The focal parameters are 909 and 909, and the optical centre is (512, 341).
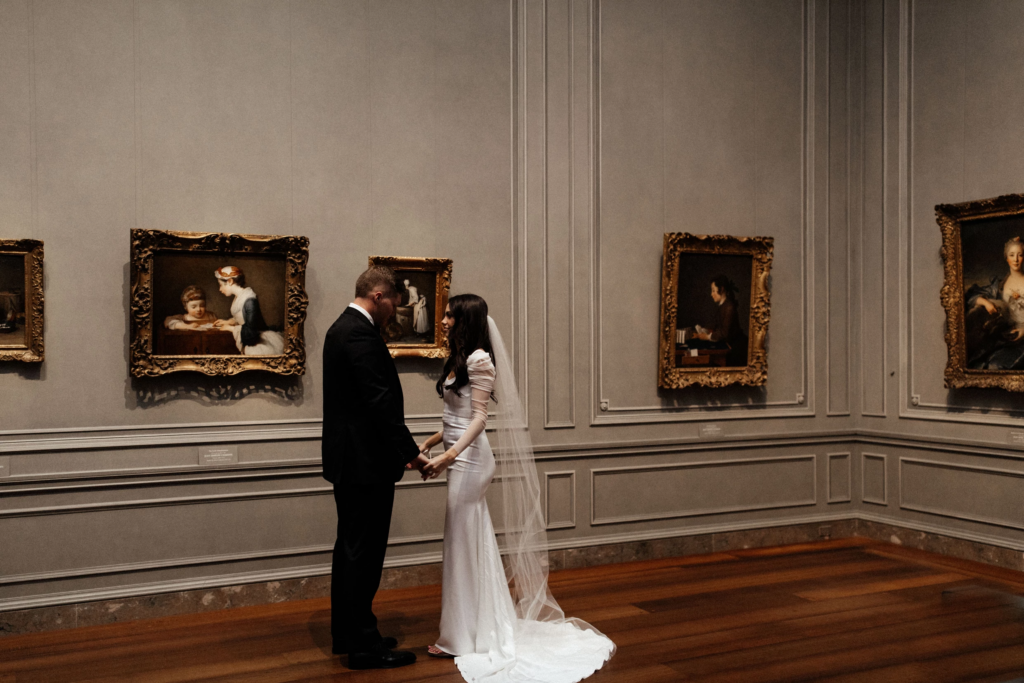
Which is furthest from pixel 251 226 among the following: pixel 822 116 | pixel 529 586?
pixel 822 116

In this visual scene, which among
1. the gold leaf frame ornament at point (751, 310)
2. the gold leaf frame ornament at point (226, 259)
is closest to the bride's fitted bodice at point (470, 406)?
the gold leaf frame ornament at point (226, 259)

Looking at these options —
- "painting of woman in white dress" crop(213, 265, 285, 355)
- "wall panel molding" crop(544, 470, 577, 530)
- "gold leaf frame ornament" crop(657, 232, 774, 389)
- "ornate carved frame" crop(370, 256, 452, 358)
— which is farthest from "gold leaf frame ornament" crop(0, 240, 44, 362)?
"gold leaf frame ornament" crop(657, 232, 774, 389)

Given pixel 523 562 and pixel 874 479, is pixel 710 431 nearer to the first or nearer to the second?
pixel 874 479

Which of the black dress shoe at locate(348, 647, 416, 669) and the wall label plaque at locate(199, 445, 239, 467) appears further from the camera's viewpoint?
the wall label plaque at locate(199, 445, 239, 467)

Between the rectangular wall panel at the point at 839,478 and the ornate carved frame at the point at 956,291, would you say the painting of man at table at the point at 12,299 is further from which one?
the ornate carved frame at the point at 956,291

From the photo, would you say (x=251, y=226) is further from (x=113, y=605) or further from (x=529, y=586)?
(x=529, y=586)

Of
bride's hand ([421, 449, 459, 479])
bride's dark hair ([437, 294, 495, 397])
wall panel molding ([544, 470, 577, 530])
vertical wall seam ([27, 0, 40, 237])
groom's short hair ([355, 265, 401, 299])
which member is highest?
vertical wall seam ([27, 0, 40, 237])

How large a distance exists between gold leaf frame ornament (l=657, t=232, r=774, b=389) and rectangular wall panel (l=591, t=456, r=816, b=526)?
727 millimetres

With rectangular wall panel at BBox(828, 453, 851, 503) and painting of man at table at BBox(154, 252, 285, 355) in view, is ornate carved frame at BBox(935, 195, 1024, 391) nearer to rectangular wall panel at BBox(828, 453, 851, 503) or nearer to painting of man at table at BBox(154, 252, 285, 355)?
rectangular wall panel at BBox(828, 453, 851, 503)

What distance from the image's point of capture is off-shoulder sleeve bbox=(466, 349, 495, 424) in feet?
16.2

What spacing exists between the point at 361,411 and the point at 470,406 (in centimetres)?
60

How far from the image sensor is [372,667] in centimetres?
479

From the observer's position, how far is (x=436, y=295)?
6551 mm

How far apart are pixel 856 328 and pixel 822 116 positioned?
6.28 ft
